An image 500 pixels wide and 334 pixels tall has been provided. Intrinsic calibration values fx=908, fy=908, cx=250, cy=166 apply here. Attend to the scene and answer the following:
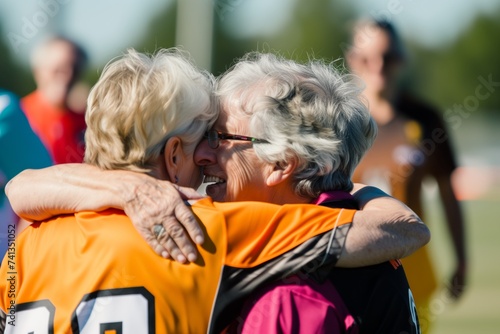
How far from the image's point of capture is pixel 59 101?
20.0 feet

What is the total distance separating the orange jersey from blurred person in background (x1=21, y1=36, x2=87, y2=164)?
10.5 ft

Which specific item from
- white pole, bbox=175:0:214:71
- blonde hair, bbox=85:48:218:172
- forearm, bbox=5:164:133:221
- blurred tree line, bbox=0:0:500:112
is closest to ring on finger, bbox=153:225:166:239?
forearm, bbox=5:164:133:221

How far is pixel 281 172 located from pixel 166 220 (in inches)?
21.2

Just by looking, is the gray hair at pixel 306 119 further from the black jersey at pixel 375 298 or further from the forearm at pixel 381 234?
the black jersey at pixel 375 298

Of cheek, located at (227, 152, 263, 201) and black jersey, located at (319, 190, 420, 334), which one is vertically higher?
cheek, located at (227, 152, 263, 201)

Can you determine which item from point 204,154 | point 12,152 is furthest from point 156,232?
point 12,152

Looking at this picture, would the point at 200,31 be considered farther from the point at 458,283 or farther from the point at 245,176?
the point at 245,176

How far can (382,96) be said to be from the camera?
609cm

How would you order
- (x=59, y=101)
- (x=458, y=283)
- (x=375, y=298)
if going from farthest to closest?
(x=458, y=283) < (x=59, y=101) < (x=375, y=298)

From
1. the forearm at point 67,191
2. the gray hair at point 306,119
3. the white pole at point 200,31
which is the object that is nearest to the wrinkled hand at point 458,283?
the gray hair at point 306,119

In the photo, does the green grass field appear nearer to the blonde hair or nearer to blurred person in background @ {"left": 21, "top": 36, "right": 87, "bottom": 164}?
blurred person in background @ {"left": 21, "top": 36, "right": 87, "bottom": 164}

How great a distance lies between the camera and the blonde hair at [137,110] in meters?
2.79

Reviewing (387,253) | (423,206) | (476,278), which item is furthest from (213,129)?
(476,278)

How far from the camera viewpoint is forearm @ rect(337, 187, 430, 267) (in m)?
2.72
